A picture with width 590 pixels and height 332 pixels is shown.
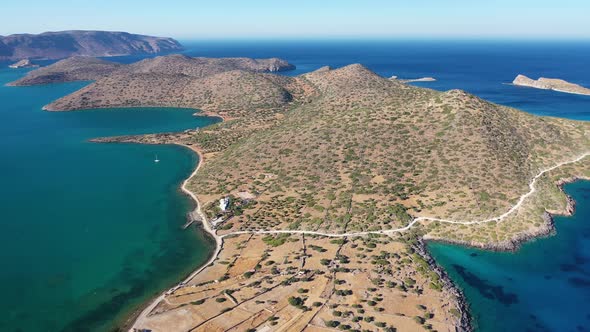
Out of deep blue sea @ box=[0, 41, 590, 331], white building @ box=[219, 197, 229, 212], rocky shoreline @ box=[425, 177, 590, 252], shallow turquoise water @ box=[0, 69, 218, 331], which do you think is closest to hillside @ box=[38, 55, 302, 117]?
shallow turquoise water @ box=[0, 69, 218, 331]

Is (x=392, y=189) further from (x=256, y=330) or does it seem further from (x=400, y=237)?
(x=256, y=330)

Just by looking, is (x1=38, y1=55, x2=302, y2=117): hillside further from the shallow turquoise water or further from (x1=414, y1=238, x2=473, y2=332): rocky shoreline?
(x1=414, y1=238, x2=473, y2=332): rocky shoreline

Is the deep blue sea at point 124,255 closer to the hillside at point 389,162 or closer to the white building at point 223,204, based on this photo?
the white building at point 223,204

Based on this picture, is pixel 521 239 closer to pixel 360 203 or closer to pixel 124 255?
pixel 360 203

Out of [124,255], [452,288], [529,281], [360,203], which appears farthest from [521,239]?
[124,255]

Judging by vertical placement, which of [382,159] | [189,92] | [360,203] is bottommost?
[360,203]

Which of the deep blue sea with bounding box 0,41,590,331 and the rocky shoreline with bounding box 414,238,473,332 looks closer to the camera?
the rocky shoreline with bounding box 414,238,473,332

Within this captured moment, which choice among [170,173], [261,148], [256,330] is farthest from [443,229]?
[170,173]
